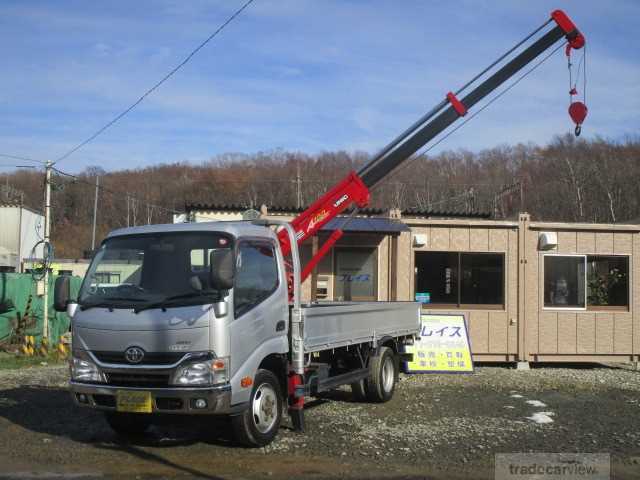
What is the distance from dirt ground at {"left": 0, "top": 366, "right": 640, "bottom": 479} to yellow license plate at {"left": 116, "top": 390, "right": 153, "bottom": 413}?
0.56 metres

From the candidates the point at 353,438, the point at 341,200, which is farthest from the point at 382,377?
the point at 341,200

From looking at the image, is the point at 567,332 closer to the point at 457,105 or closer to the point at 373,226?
the point at 373,226

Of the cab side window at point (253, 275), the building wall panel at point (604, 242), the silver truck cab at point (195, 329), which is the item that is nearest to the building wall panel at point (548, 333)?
the building wall panel at point (604, 242)

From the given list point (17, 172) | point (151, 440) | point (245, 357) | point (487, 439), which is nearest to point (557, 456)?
point (487, 439)

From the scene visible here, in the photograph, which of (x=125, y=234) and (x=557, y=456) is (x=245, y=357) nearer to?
(x=125, y=234)

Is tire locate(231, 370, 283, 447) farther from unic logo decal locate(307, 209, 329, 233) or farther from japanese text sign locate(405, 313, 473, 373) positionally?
japanese text sign locate(405, 313, 473, 373)

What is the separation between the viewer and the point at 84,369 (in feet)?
23.1

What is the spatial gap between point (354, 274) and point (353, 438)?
7777mm

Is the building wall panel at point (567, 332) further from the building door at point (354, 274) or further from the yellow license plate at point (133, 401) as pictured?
the yellow license plate at point (133, 401)

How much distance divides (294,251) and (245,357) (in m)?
1.79

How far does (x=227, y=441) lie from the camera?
770 centimetres

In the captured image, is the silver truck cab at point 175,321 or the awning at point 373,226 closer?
the silver truck cab at point 175,321

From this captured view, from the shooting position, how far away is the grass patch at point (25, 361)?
14.7 meters

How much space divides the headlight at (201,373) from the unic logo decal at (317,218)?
13.6ft
